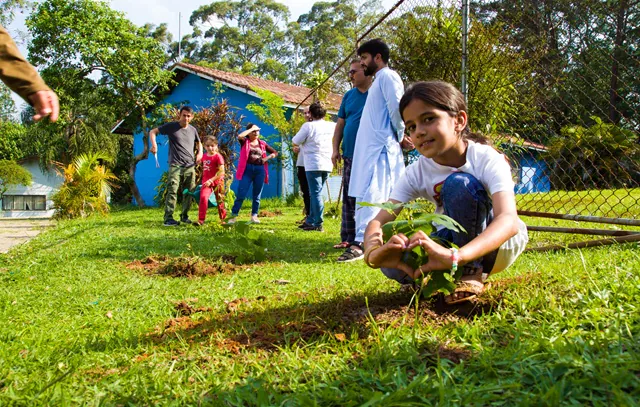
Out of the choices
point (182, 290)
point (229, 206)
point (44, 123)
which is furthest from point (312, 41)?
point (182, 290)

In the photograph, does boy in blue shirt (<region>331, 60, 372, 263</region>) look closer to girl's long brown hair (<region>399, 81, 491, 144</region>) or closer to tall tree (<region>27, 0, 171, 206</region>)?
girl's long brown hair (<region>399, 81, 491, 144</region>)

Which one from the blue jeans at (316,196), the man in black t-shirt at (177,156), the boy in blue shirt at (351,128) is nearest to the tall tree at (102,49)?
the man in black t-shirt at (177,156)

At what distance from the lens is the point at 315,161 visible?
7035mm

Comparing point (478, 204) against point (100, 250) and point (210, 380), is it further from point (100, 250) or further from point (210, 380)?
point (100, 250)

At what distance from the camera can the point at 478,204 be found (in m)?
2.21

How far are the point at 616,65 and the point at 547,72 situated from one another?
604 mm

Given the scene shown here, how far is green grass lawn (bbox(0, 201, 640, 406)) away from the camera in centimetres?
148

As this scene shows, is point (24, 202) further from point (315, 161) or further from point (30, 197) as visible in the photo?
point (315, 161)

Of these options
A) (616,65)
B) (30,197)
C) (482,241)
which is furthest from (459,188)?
(30,197)

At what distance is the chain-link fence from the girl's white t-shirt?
1.84 meters

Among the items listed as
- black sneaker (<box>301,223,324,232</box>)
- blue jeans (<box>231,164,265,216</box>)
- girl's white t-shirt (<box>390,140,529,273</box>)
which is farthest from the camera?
blue jeans (<box>231,164,265,216</box>)

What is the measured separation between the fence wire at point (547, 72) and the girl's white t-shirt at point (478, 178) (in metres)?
1.93

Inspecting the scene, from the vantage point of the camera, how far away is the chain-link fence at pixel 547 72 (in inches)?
149

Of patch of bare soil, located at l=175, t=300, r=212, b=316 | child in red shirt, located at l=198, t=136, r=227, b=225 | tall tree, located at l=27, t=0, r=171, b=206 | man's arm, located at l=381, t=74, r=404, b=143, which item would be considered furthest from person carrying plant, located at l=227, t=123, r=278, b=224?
tall tree, located at l=27, t=0, r=171, b=206
